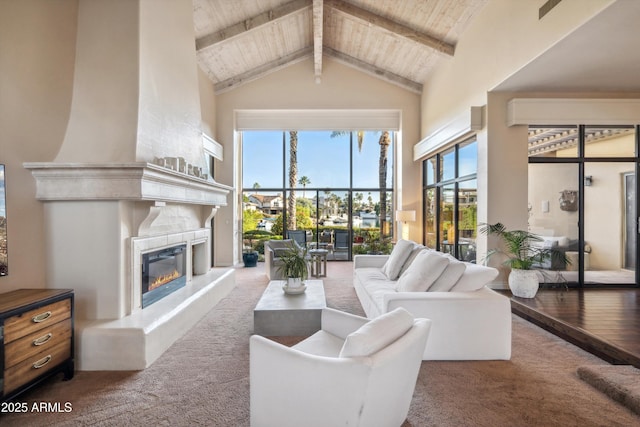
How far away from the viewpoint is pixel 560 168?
17.3 ft

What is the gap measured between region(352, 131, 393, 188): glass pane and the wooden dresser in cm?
741

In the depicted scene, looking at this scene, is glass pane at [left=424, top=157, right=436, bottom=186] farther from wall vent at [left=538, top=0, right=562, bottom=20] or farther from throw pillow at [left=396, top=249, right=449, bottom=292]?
throw pillow at [left=396, top=249, right=449, bottom=292]

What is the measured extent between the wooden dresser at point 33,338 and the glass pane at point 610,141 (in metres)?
6.94

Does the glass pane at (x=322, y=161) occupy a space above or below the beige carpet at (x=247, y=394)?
above

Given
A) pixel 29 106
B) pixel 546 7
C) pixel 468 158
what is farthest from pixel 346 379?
pixel 468 158

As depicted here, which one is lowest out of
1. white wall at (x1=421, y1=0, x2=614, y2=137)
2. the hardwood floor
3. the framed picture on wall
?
the hardwood floor

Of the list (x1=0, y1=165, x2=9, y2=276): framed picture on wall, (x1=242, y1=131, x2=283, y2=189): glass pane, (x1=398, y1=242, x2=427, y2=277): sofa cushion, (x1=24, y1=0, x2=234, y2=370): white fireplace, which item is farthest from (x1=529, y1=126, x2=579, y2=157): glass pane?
(x1=0, y1=165, x2=9, y2=276): framed picture on wall

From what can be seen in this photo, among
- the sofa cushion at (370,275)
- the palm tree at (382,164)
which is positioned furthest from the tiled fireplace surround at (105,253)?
the palm tree at (382,164)

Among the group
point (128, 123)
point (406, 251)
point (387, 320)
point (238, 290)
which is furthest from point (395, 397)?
point (238, 290)

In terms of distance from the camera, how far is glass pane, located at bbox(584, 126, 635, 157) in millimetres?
5254

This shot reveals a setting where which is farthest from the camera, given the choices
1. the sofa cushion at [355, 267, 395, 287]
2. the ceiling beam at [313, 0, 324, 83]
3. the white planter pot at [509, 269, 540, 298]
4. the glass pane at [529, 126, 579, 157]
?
the ceiling beam at [313, 0, 324, 83]

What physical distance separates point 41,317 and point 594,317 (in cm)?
517

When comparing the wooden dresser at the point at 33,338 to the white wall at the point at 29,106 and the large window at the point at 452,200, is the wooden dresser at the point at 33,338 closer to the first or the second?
the white wall at the point at 29,106

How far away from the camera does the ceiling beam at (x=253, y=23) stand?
6324 millimetres
